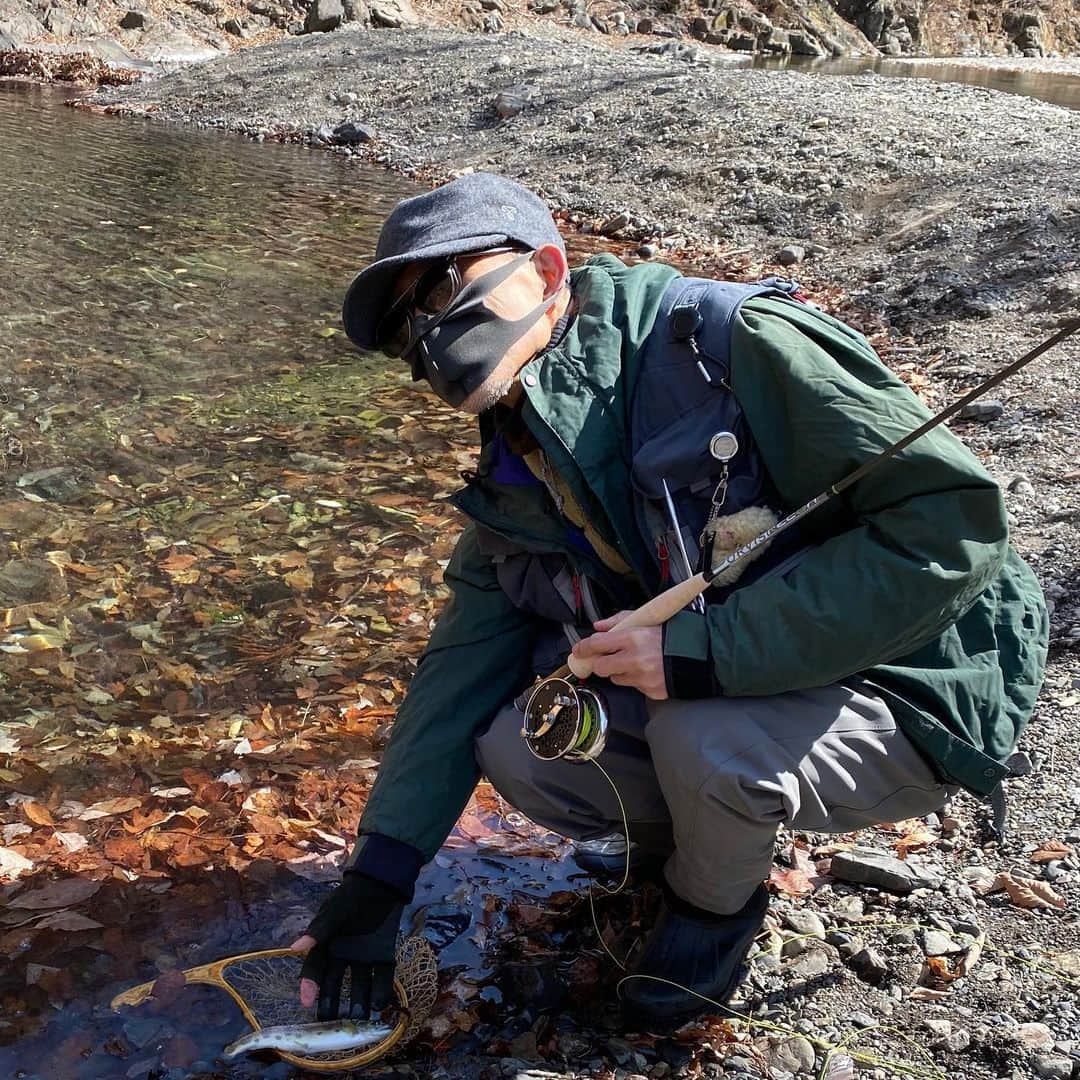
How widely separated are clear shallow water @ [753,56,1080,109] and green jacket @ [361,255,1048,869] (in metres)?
26.8

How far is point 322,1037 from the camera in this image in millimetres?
2762

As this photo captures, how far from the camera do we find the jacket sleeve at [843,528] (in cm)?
229

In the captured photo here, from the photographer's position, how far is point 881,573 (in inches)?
91.2

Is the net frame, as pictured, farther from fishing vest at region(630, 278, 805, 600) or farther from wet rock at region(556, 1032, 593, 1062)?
fishing vest at region(630, 278, 805, 600)

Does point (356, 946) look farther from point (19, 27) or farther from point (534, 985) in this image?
point (19, 27)

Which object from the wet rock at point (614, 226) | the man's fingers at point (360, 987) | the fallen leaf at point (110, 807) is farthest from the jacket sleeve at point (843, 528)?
the wet rock at point (614, 226)

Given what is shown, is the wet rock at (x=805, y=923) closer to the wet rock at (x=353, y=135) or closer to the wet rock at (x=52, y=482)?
the wet rock at (x=52, y=482)

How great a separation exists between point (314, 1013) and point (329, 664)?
2.01 metres

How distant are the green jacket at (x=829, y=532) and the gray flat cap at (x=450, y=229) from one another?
212 millimetres

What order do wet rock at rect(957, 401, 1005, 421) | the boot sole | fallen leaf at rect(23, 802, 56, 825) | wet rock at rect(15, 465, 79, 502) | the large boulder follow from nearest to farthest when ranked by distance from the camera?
1. the boot sole
2. fallen leaf at rect(23, 802, 56, 825)
3. wet rock at rect(15, 465, 79, 502)
4. wet rock at rect(957, 401, 1005, 421)
5. the large boulder

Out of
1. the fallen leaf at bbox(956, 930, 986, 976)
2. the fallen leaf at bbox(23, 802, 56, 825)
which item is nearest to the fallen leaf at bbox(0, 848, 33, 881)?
the fallen leaf at bbox(23, 802, 56, 825)

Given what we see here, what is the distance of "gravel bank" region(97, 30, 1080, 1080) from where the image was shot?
2.78 meters

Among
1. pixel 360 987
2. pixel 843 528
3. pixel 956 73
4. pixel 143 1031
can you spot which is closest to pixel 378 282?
pixel 843 528

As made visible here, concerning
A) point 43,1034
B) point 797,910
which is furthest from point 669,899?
point 43,1034
